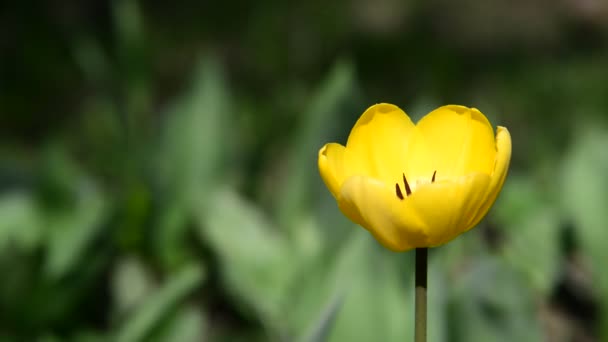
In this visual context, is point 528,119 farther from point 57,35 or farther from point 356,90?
point 57,35

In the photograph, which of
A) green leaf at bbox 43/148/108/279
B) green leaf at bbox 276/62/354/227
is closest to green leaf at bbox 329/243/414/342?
green leaf at bbox 276/62/354/227

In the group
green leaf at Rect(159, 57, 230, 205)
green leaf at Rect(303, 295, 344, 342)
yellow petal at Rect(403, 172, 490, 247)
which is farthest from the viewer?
green leaf at Rect(159, 57, 230, 205)

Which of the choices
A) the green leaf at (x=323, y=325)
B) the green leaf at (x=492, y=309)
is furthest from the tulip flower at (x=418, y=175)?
the green leaf at (x=492, y=309)

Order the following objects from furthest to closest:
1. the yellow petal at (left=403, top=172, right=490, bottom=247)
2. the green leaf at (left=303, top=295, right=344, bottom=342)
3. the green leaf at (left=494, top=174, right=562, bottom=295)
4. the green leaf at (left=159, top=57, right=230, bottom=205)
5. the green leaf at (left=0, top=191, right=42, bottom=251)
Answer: the green leaf at (left=159, top=57, right=230, bottom=205)
the green leaf at (left=0, top=191, right=42, bottom=251)
the green leaf at (left=494, top=174, right=562, bottom=295)
the green leaf at (left=303, top=295, right=344, bottom=342)
the yellow petal at (left=403, top=172, right=490, bottom=247)

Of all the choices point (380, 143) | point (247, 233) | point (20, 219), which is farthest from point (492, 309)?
point (20, 219)

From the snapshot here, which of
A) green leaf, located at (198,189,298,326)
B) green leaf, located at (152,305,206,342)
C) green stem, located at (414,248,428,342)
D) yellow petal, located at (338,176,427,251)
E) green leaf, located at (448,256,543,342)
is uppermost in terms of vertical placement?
yellow petal, located at (338,176,427,251)

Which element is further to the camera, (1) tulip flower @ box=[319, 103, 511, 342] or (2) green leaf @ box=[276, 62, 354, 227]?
(2) green leaf @ box=[276, 62, 354, 227]

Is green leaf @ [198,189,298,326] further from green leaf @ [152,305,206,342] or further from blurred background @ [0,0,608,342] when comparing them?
green leaf @ [152,305,206,342]
